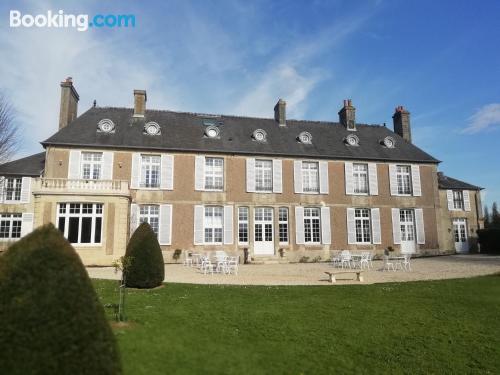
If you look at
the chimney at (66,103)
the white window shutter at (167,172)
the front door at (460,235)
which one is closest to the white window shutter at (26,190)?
the chimney at (66,103)

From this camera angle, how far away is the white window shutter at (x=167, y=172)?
18.5 metres

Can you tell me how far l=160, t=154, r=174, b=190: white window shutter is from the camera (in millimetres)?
18469

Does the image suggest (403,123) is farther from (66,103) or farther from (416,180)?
(66,103)

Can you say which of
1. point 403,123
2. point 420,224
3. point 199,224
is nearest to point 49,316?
point 199,224

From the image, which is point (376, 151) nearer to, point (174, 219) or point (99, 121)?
point (174, 219)

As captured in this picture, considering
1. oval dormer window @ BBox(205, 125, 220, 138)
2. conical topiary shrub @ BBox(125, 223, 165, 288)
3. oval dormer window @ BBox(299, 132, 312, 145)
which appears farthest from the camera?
oval dormer window @ BBox(299, 132, 312, 145)

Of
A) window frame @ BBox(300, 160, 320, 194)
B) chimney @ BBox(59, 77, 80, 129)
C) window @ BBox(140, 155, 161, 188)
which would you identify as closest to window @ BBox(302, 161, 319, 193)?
window frame @ BBox(300, 160, 320, 194)

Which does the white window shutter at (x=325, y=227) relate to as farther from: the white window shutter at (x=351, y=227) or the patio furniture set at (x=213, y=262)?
the patio furniture set at (x=213, y=262)

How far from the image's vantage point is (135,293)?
29.3 ft

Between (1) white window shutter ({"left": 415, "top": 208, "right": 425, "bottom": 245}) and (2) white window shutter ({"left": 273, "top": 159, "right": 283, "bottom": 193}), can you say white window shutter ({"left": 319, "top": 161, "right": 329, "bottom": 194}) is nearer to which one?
(2) white window shutter ({"left": 273, "top": 159, "right": 283, "bottom": 193})

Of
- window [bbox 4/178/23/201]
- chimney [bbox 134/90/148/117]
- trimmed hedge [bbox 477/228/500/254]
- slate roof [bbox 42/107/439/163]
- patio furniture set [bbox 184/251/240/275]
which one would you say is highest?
chimney [bbox 134/90/148/117]

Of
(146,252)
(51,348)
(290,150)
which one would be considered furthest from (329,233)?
(51,348)

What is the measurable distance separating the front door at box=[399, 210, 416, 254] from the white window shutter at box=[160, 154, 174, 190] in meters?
13.4

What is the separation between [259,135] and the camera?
20.7m
